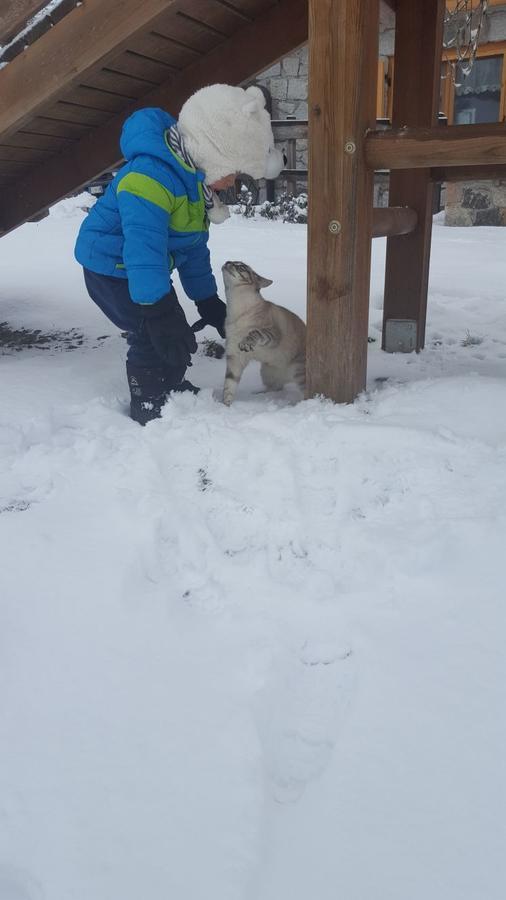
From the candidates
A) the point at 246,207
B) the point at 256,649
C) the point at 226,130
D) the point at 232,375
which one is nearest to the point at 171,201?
the point at 226,130

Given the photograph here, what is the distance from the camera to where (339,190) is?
8.96 ft

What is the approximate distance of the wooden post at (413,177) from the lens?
3.84 m

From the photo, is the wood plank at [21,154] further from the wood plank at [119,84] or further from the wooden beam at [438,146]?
the wooden beam at [438,146]

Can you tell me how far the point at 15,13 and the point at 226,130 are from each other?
111cm

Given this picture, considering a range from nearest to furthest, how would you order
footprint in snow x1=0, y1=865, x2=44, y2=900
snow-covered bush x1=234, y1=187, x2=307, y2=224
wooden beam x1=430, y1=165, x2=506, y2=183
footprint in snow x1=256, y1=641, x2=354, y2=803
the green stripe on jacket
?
footprint in snow x1=0, y1=865, x2=44, y2=900 → footprint in snow x1=256, y1=641, x2=354, y2=803 → the green stripe on jacket → wooden beam x1=430, y1=165, x2=506, y2=183 → snow-covered bush x1=234, y1=187, x2=307, y2=224

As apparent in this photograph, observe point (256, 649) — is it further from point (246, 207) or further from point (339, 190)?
point (246, 207)

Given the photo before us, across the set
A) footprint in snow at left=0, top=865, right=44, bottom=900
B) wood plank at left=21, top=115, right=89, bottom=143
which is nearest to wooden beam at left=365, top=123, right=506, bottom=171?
wood plank at left=21, top=115, right=89, bottom=143

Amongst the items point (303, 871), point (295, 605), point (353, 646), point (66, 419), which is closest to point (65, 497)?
point (66, 419)

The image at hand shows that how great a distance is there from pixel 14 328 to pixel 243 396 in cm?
227

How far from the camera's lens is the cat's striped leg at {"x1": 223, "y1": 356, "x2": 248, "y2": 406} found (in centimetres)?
330

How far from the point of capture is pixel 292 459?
2469mm

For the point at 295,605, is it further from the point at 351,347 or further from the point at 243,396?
the point at 243,396

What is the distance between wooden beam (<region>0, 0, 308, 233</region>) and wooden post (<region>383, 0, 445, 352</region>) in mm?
632

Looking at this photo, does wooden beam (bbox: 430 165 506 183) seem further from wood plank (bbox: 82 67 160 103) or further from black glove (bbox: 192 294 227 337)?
wood plank (bbox: 82 67 160 103)
